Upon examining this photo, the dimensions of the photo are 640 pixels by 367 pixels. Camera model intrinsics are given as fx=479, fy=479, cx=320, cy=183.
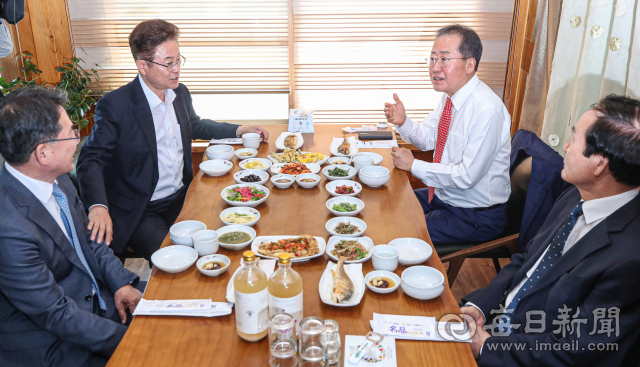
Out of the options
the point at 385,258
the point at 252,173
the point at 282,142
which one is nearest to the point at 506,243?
the point at 385,258

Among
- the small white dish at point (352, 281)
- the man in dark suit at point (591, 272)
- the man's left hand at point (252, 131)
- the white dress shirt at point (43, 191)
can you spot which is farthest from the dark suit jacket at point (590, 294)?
the man's left hand at point (252, 131)

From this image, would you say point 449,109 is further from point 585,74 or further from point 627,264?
point 627,264

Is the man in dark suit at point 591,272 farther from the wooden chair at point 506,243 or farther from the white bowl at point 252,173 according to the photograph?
the white bowl at point 252,173

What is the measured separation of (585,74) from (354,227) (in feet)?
6.17

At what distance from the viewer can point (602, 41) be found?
280 centimetres

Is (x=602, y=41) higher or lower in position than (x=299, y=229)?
higher

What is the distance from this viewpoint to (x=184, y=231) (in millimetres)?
2088

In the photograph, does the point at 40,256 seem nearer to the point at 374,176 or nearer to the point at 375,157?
the point at 374,176

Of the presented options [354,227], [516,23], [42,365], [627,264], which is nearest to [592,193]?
[627,264]

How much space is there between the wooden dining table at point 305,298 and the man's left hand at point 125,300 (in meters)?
0.27

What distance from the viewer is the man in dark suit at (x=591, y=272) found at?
1484 mm

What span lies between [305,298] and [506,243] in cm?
137

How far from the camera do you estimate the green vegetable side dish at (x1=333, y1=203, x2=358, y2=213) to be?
225 centimetres

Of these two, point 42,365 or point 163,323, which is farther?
point 42,365
